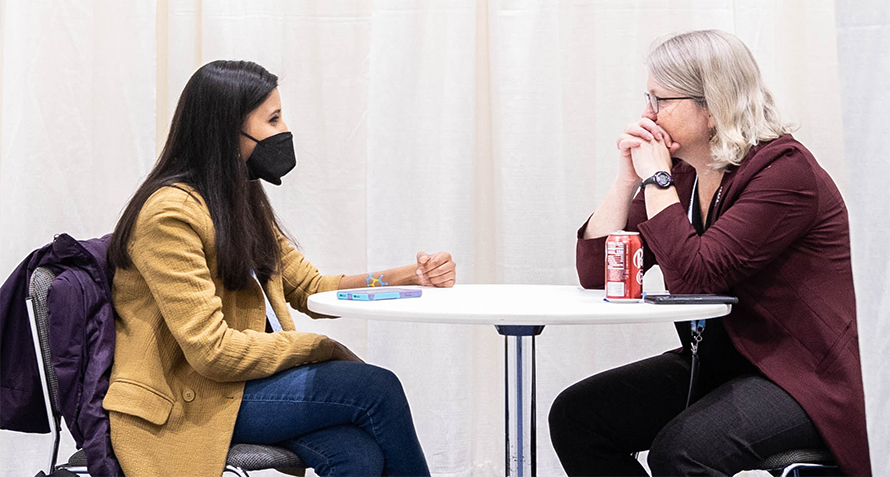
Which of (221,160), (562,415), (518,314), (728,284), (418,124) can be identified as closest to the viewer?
(518,314)

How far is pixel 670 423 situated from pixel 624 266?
0.32 meters

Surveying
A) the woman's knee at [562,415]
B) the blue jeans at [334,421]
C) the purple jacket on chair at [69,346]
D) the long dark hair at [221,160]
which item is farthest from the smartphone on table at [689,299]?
the purple jacket on chair at [69,346]

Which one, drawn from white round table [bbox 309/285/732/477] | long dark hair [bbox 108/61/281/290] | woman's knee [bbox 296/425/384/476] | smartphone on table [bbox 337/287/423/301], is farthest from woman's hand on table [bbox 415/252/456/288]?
woman's knee [bbox 296/425/384/476]

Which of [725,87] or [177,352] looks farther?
[725,87]

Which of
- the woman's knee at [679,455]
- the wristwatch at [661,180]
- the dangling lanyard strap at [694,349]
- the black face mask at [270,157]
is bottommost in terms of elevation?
the woman's knee at [679,455]

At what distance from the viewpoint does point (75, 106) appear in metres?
2.55

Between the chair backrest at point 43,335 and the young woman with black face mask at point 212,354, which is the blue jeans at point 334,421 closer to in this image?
the young woman with black face mask at point 212,354

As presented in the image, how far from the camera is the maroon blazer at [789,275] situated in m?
1.63

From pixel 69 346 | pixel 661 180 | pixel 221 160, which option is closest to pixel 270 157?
pixel 221 160

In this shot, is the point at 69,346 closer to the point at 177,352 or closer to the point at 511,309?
the point at 177,352

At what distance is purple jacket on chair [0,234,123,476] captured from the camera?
5.24 feet

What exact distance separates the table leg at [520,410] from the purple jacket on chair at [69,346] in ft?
2.40

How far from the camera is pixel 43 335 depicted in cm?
161

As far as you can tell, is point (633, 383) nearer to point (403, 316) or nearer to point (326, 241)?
point (403, 316)
